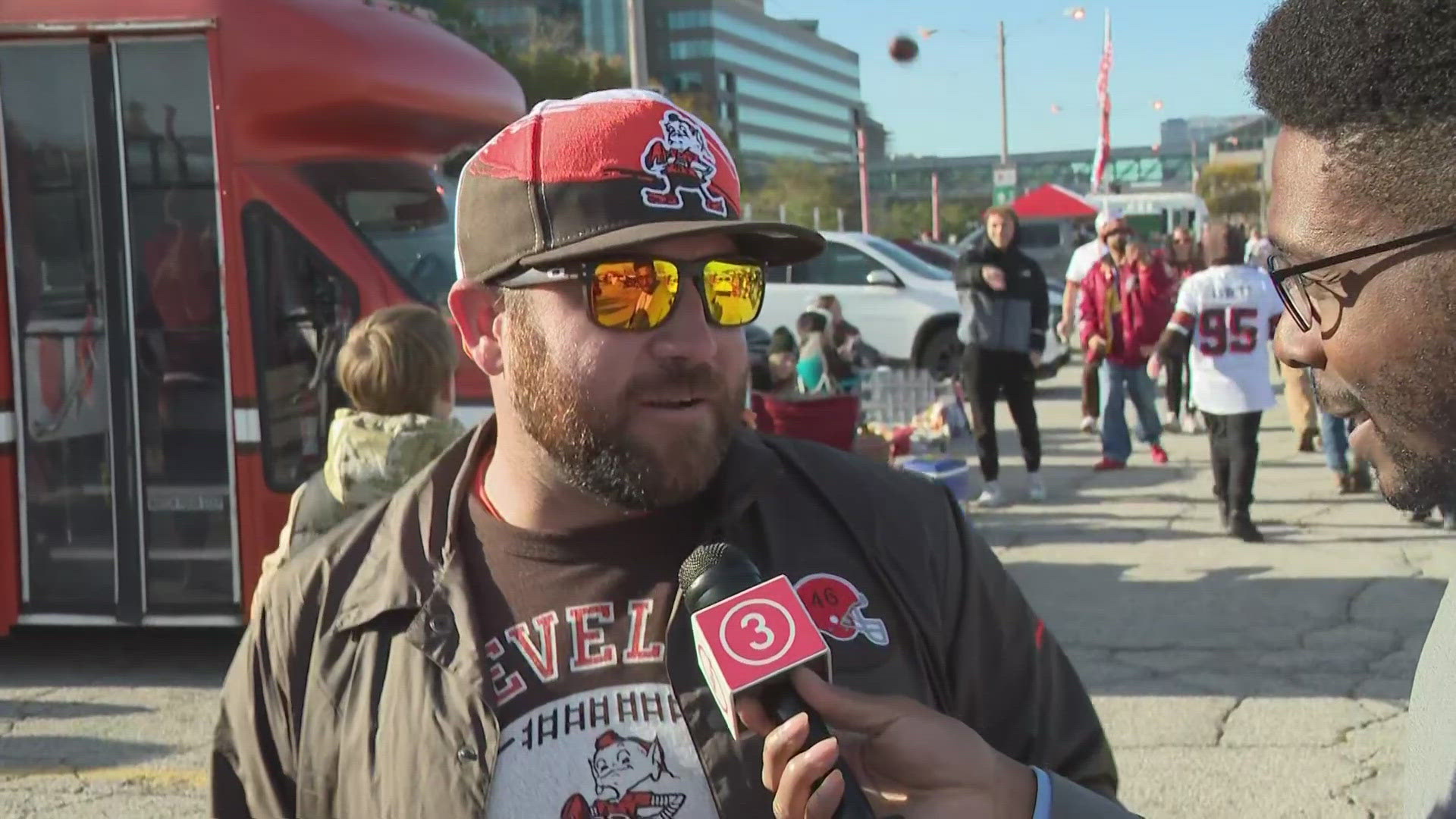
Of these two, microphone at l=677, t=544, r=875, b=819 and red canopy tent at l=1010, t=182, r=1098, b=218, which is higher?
red canopy tent at l=1010, t=182, r=1098, b=218

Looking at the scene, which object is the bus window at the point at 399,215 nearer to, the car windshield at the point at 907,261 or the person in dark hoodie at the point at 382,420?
the person in dark hoodie at the point at 382,420

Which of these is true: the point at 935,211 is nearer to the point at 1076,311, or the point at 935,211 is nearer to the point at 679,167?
the point at 1076,311

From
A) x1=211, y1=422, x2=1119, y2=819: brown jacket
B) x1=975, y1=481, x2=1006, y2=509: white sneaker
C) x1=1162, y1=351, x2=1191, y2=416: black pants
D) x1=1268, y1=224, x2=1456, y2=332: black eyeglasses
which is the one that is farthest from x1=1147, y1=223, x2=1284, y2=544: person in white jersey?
x1=1268, y1=224, x2=1456, y2=332: black eyeglasses

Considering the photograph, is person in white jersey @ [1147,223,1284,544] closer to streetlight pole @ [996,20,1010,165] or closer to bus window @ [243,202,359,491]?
bus window @ [243,202,359,491]

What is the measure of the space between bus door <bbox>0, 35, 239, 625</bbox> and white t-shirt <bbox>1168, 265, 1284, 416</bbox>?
17.8 feet

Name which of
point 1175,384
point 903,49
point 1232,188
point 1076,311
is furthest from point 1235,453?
point 1232,188

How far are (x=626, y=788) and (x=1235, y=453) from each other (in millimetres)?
6954

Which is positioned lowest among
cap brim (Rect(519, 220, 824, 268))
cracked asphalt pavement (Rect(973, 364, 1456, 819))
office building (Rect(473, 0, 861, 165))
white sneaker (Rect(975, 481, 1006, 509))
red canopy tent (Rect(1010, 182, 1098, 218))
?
cracked asphalt pavement (Rect(973, 364, 1456, 819))

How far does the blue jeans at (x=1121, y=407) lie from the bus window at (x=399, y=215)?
5903 millimetres

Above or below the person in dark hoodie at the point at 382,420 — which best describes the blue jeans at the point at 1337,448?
below

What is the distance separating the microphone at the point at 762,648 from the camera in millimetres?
1479

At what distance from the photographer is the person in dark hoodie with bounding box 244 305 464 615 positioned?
414 centimetres

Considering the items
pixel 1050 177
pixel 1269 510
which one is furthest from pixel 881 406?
pixel 1050 177

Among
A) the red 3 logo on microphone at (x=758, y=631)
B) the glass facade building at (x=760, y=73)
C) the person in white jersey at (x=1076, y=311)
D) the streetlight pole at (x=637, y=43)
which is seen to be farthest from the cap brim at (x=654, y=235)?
the glass facade building at (x=760, y=73)
